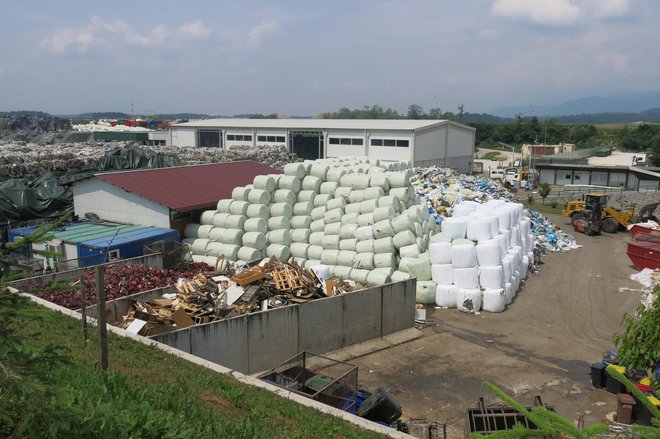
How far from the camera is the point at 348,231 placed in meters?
17.8

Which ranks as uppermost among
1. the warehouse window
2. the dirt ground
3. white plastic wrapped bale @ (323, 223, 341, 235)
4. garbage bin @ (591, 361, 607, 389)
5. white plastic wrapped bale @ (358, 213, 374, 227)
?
the warehouse window

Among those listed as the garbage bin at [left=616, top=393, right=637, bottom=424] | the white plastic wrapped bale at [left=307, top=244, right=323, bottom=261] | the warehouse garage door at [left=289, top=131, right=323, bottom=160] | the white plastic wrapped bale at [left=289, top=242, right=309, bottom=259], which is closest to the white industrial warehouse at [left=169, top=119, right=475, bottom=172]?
the warehouse garage door at [left=289, top=131, right=323, bottom=160]

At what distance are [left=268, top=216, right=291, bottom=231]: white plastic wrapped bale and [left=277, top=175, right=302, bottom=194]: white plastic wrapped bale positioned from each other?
3.92 feet

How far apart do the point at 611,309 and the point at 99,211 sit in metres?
17.6

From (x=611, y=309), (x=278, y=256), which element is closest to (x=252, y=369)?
(x=278, y=256)

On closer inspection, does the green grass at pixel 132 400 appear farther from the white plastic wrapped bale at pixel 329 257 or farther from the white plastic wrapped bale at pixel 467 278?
the white plastic wrapped bale at pixel 467 278

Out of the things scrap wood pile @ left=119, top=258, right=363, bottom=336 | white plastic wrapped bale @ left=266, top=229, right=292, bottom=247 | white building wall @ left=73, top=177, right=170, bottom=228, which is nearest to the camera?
scrap wood pile @ left=119, top=258, right=363, bottom=336

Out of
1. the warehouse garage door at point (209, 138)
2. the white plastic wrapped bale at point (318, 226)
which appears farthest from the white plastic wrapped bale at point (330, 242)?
the warehouse garage door at point (209, 138)

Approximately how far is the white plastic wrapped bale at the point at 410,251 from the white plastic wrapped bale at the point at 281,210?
429 centimetres

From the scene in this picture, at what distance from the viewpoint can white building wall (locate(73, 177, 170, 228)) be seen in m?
19.3

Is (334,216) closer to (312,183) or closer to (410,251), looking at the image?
(312,183)

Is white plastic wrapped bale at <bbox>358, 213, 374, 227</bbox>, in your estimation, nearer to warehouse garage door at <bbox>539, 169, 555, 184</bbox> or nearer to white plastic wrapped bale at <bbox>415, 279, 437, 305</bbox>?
white plastic wrapped bale at <bbox>415, 279, 437, 305</bbox>

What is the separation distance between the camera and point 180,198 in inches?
788

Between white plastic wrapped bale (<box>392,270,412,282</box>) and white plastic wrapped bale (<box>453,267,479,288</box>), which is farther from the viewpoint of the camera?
white plastic wrapped bale (<box>453,267,479,288</box>)
